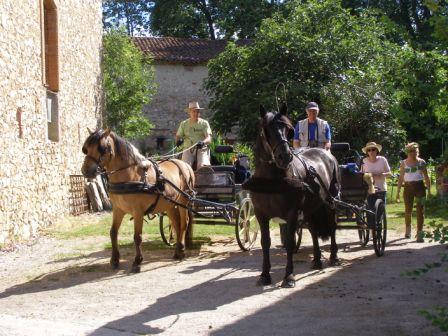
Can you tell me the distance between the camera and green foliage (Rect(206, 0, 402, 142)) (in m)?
21.4

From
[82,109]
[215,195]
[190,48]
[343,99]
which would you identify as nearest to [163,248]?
[215,195]

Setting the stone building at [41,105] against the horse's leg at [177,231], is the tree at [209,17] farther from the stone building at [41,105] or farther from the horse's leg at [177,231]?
the horse's leg at [177,231]

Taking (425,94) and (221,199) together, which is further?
(221,199)

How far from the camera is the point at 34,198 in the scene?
13.5 meters

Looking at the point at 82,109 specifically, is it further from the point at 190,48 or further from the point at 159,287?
the point at 190,48

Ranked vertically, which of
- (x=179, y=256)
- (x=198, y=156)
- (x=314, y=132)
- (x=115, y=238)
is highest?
(x=314, y=132)

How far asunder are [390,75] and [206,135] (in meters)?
6.05

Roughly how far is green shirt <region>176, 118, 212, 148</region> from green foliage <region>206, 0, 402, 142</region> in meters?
10.3

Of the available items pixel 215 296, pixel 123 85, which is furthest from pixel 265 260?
pixel 123 85

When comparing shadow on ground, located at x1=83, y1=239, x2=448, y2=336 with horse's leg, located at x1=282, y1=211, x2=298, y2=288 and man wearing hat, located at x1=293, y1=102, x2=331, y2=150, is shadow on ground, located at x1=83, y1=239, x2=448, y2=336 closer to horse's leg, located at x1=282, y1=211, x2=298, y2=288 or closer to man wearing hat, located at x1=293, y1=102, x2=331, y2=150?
horse's leg, located at x1=282, y1=211, x2=298, y2=288

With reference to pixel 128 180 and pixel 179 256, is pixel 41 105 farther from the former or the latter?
pixel 128 180

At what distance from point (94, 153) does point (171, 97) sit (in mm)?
28719

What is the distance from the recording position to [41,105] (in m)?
14.1

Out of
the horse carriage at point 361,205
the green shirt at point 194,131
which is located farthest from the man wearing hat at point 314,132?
the green shirt at point 194,131
